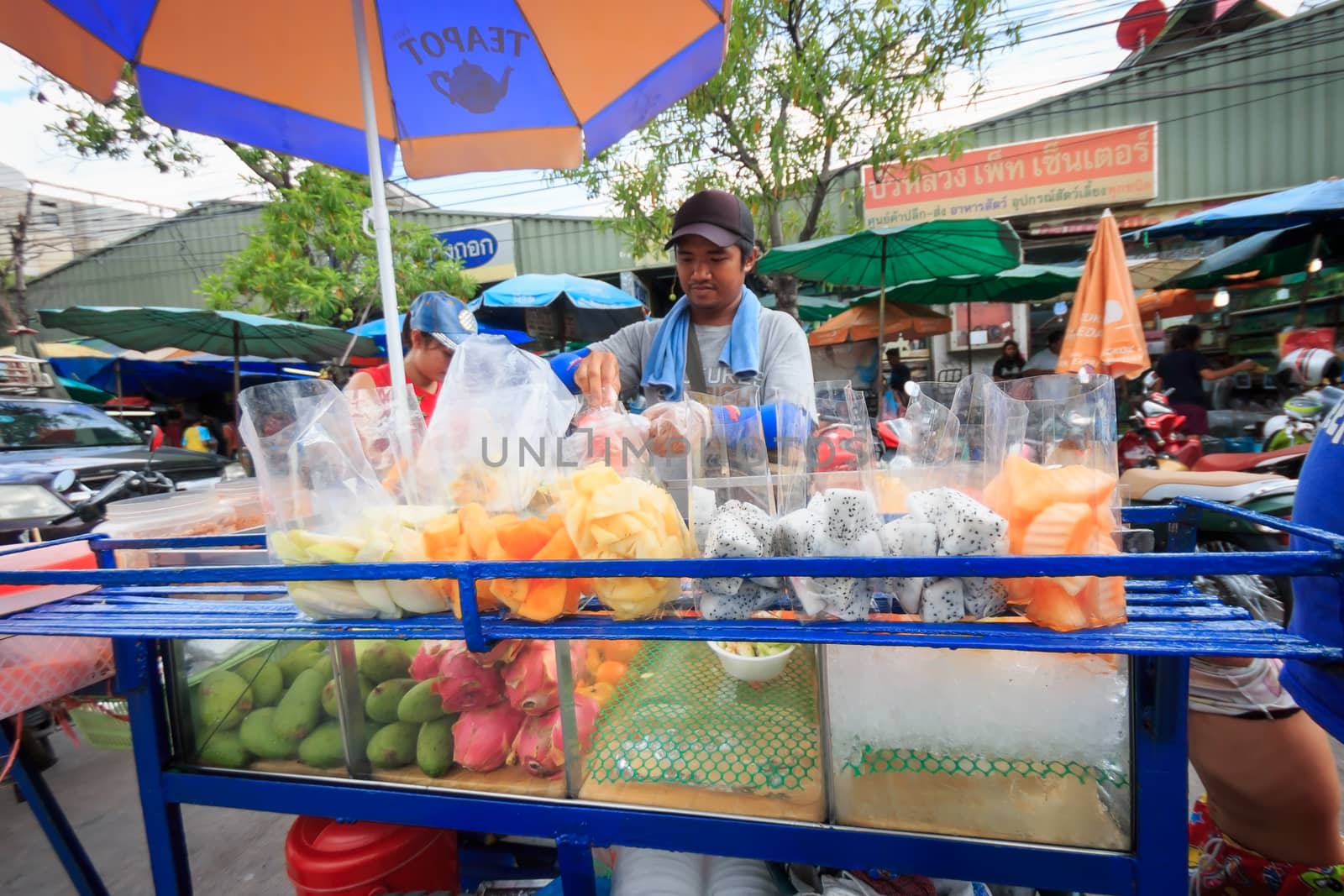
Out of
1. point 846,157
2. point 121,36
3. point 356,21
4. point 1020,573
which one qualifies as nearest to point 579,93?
point 356,21

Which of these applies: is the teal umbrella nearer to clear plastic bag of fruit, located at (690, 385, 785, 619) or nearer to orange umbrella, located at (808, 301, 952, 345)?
orange umbrella, located at (808, 301, 952, 345)

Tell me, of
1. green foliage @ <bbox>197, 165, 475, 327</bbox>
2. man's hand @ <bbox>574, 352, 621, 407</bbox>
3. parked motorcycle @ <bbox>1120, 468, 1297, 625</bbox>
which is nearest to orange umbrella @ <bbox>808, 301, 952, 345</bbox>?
parked motorcycle @ <bbox>1120, 468, 1297, 625</bbox>

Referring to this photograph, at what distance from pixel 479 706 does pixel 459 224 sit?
14.0 meters

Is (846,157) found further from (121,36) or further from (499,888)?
(499,888)

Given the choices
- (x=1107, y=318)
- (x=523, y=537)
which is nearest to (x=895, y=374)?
(x=1107, y=318)

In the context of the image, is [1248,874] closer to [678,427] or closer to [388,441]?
[678,427]

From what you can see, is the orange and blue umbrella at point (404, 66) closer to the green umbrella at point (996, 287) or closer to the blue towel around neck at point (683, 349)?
the blue towel around neck at point (683, 349)

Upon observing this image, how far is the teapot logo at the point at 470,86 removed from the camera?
2.30 metres

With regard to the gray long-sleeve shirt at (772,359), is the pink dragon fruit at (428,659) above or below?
below

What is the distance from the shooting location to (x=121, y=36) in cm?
198

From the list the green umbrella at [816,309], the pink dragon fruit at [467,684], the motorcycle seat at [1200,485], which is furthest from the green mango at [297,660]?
the green umbrella at [816,309]

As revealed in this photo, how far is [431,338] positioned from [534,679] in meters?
1.83

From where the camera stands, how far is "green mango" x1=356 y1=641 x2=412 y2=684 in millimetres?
1303

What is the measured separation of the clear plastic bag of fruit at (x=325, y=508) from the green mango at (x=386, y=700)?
257 millimetres
